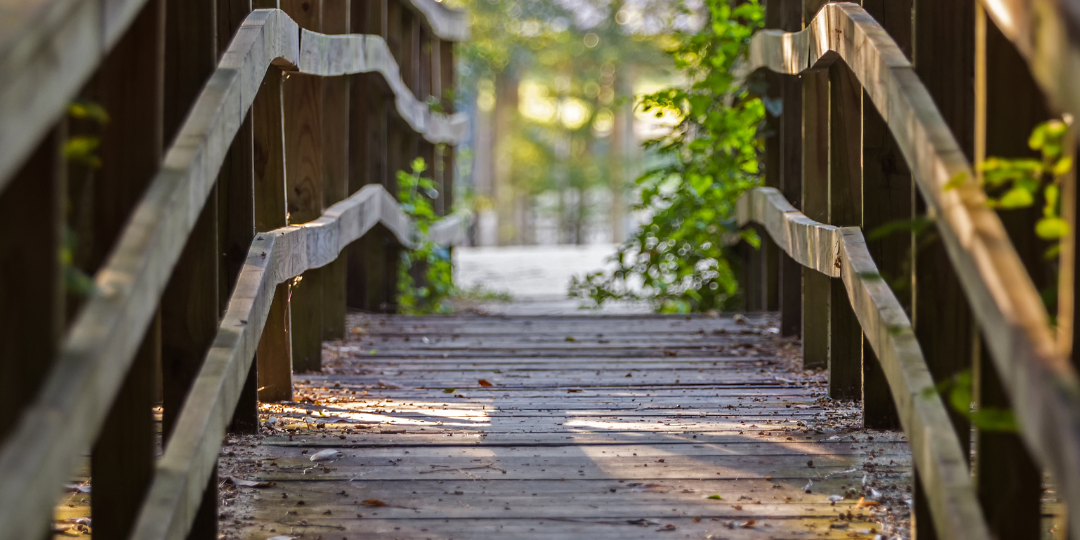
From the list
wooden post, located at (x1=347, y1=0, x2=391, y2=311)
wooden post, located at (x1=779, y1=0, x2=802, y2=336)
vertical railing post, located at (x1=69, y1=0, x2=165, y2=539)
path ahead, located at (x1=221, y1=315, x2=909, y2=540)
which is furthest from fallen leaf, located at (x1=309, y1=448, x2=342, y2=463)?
wooden post, located at (x1=347, y1=0, x2=391, y2=311)

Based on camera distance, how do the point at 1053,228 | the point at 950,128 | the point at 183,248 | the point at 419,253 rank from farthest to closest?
the point at 419,253
the point at 950,128
the point at 183,248
the point at 1053,228

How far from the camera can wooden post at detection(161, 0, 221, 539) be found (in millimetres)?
2152

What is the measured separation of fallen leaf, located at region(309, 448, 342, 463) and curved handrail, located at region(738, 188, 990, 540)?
4.28ft

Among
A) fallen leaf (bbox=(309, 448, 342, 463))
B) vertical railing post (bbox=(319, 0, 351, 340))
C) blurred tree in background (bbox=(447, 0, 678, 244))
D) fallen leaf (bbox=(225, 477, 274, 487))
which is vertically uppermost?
blurred tree in background (bbox=(447, 0, 678, 244))

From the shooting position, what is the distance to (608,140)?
24.4m

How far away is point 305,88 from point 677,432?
1.84 m

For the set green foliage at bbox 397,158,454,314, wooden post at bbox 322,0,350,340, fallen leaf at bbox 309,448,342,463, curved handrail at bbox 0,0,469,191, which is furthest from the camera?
green foliage at bbox 397,158,454,314

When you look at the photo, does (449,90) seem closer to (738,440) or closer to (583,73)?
(738,440)

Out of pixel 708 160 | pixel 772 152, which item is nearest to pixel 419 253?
pixel 708 160

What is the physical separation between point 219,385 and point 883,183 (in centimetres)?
177

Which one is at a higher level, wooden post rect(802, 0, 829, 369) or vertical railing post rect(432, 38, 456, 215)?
vertical railing post rect(432, 38, 456, 215)

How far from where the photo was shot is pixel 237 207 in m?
2.79

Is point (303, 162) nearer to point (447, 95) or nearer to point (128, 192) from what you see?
point (128, 192)

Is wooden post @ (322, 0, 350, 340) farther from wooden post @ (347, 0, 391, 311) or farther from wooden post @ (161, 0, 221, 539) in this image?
wooden post @ (161, 0, 221, 539)
